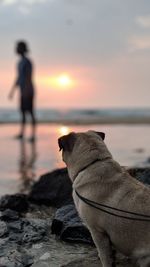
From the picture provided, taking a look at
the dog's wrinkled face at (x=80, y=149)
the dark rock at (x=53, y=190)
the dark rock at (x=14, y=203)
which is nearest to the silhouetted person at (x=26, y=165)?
the dark rock at (x=53, y=190)

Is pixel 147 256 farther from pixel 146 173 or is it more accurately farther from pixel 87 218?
pixel 146 173

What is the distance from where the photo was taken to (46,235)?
5.86m

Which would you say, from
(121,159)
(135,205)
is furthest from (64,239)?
(121,159)

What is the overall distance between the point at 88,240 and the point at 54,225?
478 mm

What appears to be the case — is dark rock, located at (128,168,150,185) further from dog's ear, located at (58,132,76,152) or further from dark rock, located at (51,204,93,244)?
dog's ear, located at (58,132,76,152)

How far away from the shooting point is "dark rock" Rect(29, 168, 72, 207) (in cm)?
737

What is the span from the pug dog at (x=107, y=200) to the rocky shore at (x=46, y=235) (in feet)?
1.84

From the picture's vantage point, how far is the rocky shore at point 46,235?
199 inches

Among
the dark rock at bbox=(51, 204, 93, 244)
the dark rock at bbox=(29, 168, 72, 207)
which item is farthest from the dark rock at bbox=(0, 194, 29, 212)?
the dark rock at bbox=(51, 204, 93, 244)

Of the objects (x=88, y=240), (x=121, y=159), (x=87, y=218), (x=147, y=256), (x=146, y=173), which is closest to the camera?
(x=147, y=256)

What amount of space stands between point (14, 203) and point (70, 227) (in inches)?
56.2

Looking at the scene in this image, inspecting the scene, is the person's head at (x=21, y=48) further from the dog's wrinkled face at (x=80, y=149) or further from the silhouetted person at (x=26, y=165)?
the dog's wrinkled face at (x=80, y=149)

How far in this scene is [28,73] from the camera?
642 inches

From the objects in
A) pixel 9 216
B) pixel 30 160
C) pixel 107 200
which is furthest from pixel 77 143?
pixel 30 160
